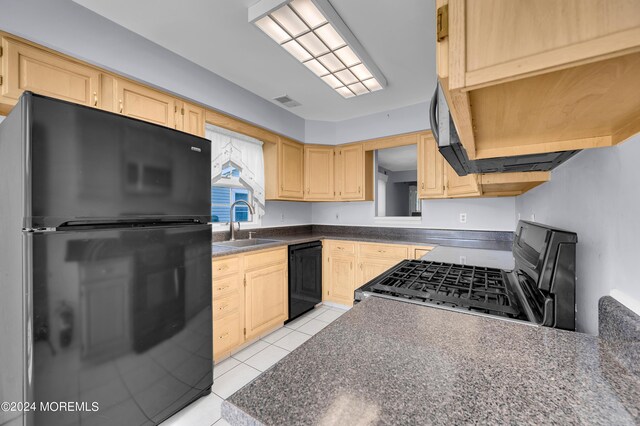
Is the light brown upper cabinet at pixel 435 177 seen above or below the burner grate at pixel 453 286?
above

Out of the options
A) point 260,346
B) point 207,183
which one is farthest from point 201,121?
point 260,346

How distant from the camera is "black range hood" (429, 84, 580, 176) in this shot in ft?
2.32

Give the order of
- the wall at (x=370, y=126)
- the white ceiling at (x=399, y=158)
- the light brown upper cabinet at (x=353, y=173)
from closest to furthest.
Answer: the wall at (x=370, y=126)
the light brown upper cabinet at (x=353, y=173)
the white ceiling at (x=399, y=158)

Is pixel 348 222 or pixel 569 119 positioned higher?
pixel 569 119

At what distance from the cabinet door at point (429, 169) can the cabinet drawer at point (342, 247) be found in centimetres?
104

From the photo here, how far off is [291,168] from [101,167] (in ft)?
8.02

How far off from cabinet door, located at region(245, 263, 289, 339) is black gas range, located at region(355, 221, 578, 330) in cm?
152

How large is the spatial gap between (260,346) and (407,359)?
226 centimetres

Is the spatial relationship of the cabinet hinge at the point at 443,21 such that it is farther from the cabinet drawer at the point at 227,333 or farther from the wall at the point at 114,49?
the cabinet drawer at the point at 227,333

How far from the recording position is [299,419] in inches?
16.2

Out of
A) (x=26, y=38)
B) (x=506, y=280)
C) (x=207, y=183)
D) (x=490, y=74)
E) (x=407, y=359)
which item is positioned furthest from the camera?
(x=207, y=183)

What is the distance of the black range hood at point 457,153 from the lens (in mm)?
707

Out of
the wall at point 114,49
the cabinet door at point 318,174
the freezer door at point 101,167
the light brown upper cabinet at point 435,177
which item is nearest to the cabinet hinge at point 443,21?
the freezer door at point 101,167

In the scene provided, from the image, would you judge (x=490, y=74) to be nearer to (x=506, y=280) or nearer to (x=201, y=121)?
(x=506, y=280)
